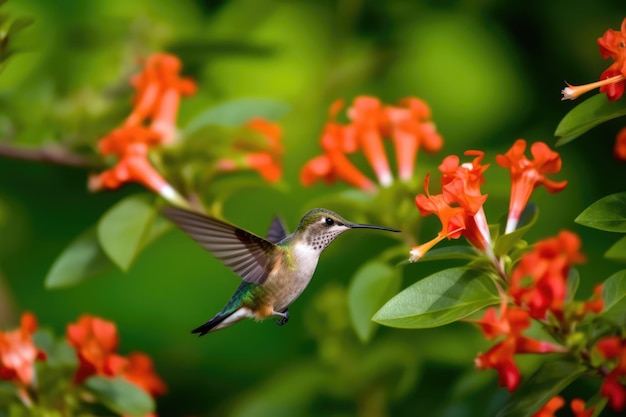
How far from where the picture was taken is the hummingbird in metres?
1.37

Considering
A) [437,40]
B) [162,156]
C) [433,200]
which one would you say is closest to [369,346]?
[162,156]

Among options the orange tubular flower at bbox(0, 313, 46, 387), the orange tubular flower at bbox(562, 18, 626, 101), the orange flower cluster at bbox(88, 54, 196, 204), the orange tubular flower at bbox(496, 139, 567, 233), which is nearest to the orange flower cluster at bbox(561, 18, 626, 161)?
the orange tubular flower at bbox(562, 18, 626, 101)

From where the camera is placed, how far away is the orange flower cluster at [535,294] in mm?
1296

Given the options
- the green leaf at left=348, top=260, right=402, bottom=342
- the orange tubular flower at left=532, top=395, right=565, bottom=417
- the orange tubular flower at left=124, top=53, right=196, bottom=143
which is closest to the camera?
the orange tubular flower at left=532, top=395, right=565, bottom=417

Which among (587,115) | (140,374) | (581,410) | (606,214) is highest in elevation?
(587,115)

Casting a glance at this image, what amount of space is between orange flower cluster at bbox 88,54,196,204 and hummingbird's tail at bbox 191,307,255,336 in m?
0.57

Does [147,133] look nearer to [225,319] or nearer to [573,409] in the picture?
[225,319]

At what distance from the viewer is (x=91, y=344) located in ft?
6.24

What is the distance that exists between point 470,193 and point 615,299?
0.29m

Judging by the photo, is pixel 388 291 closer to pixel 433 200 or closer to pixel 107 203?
pixel 433 200

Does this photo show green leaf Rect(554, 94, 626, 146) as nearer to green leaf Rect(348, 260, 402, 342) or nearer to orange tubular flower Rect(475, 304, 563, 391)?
orange tubular flower Rect(475, 304, 563, 391)

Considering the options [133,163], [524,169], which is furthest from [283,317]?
[133,163]

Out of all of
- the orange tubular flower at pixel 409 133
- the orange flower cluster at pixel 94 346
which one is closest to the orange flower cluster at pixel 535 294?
the orange tubular flower at pixel 409 133

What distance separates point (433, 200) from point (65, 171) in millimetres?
2302
